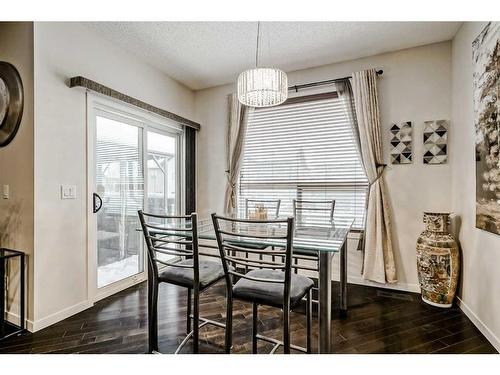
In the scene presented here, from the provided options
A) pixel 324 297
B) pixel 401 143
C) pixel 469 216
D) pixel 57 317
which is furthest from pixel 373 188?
pixel 57 317

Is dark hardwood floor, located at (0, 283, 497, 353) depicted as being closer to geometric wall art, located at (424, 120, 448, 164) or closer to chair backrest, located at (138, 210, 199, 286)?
chair backrest, located at (138, 210, 199, 286)

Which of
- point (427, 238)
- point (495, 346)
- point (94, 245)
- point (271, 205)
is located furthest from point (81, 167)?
point (495, 346)

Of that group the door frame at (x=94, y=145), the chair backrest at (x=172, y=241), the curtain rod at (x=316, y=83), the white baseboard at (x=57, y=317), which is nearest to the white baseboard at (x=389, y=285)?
the chair backrest at (x=172, y=241)

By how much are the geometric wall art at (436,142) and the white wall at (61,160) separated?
3.38m

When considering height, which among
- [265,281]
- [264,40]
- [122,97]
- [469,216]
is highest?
[264,40]

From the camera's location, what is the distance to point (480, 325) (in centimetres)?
214

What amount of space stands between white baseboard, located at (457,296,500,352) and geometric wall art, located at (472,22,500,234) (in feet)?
2.43

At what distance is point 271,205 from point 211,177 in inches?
41.6

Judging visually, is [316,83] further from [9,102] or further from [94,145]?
[9,102]

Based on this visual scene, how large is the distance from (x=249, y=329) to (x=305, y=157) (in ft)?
7.00

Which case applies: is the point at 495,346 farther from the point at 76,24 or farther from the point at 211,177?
the point at 76,24

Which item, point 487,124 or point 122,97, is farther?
point 122,97

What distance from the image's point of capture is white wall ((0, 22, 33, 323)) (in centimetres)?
218

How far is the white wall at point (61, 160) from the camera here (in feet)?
7.20
